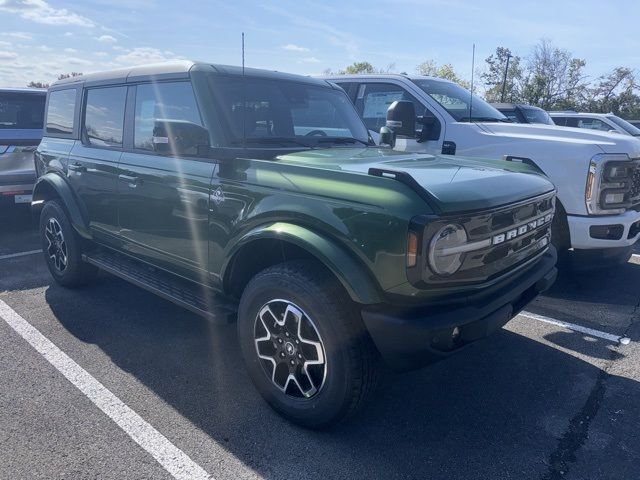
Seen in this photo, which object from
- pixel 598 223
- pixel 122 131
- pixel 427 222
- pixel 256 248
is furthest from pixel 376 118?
pixel 427 222

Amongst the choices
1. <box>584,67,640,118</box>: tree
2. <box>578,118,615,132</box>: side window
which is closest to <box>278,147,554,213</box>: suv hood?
<box>578,118,615,132</box>: side window

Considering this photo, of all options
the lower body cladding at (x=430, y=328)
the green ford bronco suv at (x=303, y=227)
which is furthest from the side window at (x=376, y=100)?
the lower body cladding at (x=430, y=328)

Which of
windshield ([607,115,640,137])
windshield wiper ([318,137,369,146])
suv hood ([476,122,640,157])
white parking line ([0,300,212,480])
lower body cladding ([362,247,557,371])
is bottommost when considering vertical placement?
white parking line ([0,300,212,480])

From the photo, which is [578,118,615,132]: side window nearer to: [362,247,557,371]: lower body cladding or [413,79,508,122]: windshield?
[413,79,508,122]: windshield

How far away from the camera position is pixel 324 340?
2660 mm

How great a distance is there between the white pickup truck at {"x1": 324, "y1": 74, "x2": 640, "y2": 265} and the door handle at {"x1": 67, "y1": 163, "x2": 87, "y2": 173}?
9.13 ft

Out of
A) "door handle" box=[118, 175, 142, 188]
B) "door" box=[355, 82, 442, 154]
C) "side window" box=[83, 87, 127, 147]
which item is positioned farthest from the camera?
"door" box=[355, 82, 442, 154]

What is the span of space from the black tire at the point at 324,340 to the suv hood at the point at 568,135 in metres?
3.55

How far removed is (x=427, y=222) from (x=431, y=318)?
471 millimetres

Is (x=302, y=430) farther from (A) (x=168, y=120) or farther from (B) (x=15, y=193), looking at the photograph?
(B) (x=15, y=193)

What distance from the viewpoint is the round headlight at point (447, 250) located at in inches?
96.7

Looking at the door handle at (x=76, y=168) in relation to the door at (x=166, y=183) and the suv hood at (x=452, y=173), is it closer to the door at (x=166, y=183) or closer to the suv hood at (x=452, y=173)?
the door at (x=166, y=183)

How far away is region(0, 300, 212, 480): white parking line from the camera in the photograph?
8.54 feet

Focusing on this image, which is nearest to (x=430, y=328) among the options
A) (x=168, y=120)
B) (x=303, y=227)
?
(x=303, y=227)
